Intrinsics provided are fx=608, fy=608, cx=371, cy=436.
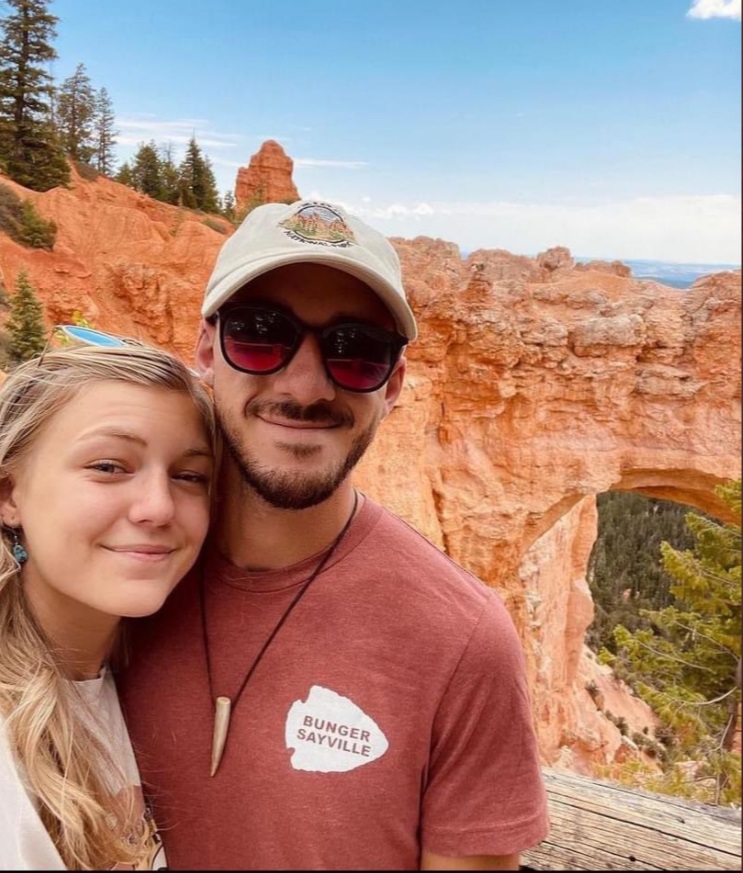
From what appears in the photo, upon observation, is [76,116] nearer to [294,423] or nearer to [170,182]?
[170,182]

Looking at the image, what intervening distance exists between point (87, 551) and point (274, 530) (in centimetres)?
42

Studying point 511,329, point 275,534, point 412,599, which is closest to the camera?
point 412,599

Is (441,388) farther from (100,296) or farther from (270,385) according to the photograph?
(270,385)

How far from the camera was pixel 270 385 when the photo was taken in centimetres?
141

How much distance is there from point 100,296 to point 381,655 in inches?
333

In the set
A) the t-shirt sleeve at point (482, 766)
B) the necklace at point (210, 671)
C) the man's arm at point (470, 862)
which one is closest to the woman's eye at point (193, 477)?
the necklace at point (210, 671)

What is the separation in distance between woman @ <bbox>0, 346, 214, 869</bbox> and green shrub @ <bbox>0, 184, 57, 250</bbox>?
290 inches

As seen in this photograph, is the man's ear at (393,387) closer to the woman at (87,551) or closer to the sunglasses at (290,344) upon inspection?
the sunglasses at (290,344)

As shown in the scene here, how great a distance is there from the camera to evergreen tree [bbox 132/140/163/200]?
11477mm

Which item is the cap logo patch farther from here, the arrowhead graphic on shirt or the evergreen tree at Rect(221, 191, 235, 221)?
the evergreen tree at Rect(221, 191, 235, 221)

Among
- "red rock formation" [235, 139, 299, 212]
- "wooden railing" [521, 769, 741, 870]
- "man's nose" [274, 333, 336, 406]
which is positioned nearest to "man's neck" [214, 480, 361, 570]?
"man's nose" [274, 333, 336, 406]

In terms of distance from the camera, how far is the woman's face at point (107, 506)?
3.97 ft

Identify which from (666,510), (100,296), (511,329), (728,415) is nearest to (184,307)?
(100,296)

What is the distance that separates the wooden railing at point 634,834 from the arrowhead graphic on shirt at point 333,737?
59cm
